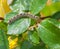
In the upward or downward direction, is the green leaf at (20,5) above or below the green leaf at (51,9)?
above

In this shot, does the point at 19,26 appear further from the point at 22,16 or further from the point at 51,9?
the point at 51,9

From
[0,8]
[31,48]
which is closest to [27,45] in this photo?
[31,48]

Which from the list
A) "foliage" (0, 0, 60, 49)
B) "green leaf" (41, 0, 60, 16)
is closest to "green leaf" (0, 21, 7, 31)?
"foliage" (0, 0, 60, 49)

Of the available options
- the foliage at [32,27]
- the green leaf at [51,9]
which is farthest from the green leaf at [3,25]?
the green leaf at [51,9]

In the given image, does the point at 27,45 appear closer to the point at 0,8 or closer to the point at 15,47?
the point at 15,47

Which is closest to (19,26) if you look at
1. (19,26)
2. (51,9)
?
(19,26)

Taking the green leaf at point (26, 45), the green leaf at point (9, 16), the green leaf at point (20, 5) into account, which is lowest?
the green leaf at point (26, 45)

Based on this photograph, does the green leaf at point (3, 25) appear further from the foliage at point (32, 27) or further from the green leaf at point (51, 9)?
the green leaf at point (51, 9)
